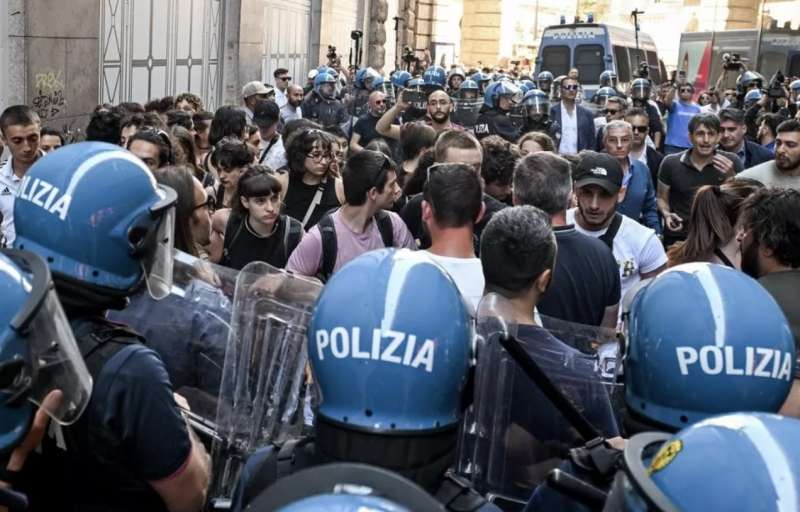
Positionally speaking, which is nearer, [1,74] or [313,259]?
[313,259]

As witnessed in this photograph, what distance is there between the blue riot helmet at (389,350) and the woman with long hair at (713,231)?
238cm

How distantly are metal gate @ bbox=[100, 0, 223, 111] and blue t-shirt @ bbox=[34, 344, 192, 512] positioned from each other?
9298 millimetres

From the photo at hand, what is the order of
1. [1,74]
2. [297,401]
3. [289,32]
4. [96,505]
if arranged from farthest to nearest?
[289,32] < [1,74] < [297,401] < [96,505]

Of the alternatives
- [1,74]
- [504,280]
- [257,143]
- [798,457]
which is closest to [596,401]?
[504,280]

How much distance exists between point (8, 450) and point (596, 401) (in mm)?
1235

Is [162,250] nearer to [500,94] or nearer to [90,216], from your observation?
[90,216]

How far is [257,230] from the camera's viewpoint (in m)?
4.72

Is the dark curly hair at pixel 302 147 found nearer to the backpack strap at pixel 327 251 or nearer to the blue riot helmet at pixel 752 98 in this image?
the backpack strap at pixel 327 251

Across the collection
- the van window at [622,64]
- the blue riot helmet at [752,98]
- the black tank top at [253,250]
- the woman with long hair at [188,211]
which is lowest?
the black tank top at [253,250]

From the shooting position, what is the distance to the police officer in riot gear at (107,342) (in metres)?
2.12

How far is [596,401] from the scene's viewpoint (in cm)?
236

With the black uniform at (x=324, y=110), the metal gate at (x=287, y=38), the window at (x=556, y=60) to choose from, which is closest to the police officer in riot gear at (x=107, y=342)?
the black uniform at (x=324, y=110)

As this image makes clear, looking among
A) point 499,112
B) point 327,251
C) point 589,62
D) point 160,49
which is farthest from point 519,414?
point 589,62

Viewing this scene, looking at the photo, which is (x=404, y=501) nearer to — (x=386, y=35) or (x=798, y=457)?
(x=798, y=457)
